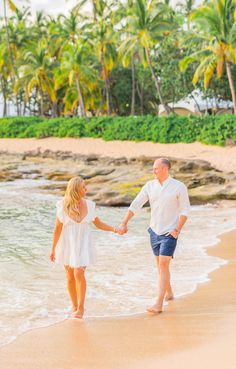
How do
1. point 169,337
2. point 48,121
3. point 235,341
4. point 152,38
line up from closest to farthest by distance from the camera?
point 235,341 → point 169,337 → point 152,38 → point 48,121

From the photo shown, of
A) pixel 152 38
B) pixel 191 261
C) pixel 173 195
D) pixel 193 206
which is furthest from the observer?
pixel 152 38

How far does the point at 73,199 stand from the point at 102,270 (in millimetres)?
3384

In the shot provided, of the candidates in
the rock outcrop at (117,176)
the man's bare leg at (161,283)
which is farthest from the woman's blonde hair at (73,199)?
the rock outcrop at (117,176)

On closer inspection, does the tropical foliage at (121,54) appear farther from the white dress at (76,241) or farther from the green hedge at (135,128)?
the white dress at (76,241)

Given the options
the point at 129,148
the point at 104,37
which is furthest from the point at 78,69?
the point at 129,148

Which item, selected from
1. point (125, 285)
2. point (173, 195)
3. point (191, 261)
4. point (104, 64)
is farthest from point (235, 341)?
point (104, 64)

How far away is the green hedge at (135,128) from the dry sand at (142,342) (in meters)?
26.6

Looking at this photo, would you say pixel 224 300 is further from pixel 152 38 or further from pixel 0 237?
pixel 152 38

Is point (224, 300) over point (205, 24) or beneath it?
beneath

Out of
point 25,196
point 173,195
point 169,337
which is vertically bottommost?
point 25,196

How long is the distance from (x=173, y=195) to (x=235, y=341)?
1.76 metres

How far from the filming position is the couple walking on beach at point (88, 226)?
609 centimetres

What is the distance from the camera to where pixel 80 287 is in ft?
20.5

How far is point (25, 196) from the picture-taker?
899 inches
